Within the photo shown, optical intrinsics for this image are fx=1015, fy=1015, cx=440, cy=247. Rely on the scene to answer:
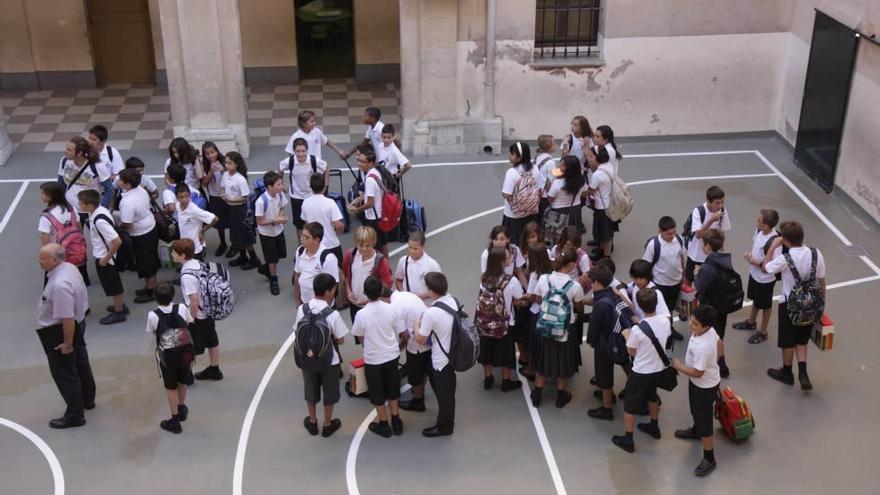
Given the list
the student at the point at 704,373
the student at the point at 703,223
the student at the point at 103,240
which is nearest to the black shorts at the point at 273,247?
the student at the point at 103,240

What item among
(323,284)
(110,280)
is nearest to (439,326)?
(323,284)

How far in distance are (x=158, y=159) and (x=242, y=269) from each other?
4.34 metres

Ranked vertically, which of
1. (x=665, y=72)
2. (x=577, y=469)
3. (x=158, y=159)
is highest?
(x=665, y=72)

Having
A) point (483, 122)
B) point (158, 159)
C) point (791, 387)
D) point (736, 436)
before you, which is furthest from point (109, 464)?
point (483, 122)

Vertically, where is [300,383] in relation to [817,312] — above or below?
below

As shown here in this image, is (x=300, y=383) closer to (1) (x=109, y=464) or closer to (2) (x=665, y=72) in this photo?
(1) (x=109, y=464)

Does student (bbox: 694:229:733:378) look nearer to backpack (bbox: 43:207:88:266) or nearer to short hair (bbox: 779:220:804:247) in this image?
short hair (bbox: 779:220:804:247)

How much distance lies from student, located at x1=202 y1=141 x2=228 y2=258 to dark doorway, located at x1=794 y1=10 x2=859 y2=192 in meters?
8.62

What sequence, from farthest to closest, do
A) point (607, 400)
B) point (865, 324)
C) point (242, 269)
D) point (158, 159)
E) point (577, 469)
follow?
point (158, 159) < point (242, 269) < point (865, 324) < point (607, 400) < point (577, 469)

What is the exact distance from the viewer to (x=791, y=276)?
9.68 metres

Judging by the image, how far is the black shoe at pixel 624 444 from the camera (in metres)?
9.16

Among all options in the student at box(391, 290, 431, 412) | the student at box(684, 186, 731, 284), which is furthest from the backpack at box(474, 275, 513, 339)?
the student at box(684, 186, 731, 284)

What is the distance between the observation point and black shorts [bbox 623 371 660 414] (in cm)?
885

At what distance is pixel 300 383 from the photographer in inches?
403
